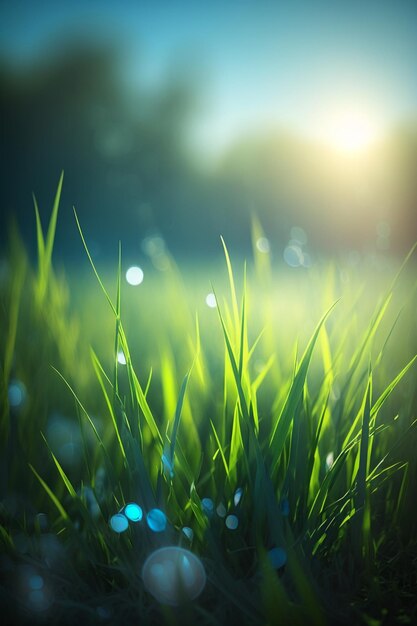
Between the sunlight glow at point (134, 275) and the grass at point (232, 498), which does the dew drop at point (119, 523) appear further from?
the sunlight glow at point (134, 275)

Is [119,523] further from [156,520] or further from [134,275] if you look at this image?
[134,275]

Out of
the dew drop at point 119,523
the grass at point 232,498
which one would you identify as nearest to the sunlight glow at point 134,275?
the grass at point 232,498

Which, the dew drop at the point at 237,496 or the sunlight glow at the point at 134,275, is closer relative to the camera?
the dew drop at the point at 237,496

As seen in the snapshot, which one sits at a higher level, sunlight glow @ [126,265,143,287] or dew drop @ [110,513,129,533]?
sunlight glow @ [126,265,143,287]

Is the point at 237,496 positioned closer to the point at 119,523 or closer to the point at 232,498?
the point at 232,498

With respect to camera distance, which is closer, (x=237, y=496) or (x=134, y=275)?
(x=237, y=496)

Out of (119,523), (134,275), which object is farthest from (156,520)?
(134,275)

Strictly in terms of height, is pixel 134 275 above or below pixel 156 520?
above

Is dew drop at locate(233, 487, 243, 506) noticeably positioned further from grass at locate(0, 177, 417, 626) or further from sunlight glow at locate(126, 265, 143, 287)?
sunlight glow at locate(126, 265, 143, 287)

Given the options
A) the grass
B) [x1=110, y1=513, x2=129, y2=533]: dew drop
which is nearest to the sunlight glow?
the grass

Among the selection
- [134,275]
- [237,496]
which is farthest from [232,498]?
[134,275]

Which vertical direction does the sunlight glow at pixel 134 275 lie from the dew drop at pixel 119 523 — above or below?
above
